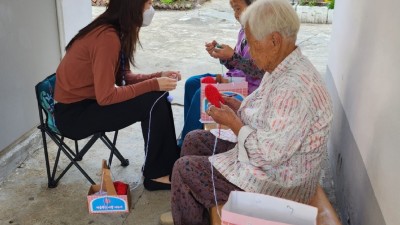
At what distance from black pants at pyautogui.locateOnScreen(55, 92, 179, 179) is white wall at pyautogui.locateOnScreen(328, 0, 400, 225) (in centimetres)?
111

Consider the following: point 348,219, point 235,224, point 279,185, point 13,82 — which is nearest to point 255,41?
point 279,185

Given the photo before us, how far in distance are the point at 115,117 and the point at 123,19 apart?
579 millimetres

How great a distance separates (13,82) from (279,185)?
7.14 feet

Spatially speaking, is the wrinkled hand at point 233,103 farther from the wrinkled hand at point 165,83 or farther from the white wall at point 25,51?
the white wall at point 25,51

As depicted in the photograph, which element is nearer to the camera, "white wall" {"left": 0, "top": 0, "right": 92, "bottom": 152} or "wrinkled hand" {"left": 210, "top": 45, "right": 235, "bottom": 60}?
"wrinkled hand" {"left": 210, "top": 45, "right": 235, "bottom": 60}

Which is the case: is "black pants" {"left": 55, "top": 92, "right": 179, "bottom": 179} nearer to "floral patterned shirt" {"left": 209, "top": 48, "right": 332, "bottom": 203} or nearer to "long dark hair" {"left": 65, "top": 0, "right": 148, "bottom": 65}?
"long dark hair" {"left": 65, "top": 0, "right": 148, "bottom": 65}

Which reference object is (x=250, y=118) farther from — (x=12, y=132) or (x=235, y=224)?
(x=12, y=132)

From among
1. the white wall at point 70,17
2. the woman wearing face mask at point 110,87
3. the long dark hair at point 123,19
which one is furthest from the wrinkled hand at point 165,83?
the white wall at point 70,17

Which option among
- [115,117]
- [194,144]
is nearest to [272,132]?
[194,144]

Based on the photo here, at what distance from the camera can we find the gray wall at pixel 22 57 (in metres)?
3.09

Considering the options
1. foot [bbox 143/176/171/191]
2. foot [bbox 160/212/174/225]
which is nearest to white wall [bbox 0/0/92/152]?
foot [bbox 143/176/171/191]

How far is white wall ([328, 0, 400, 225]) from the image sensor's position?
1.67 m

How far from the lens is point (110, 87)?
2549mm

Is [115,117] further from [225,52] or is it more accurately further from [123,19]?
[225,52]
